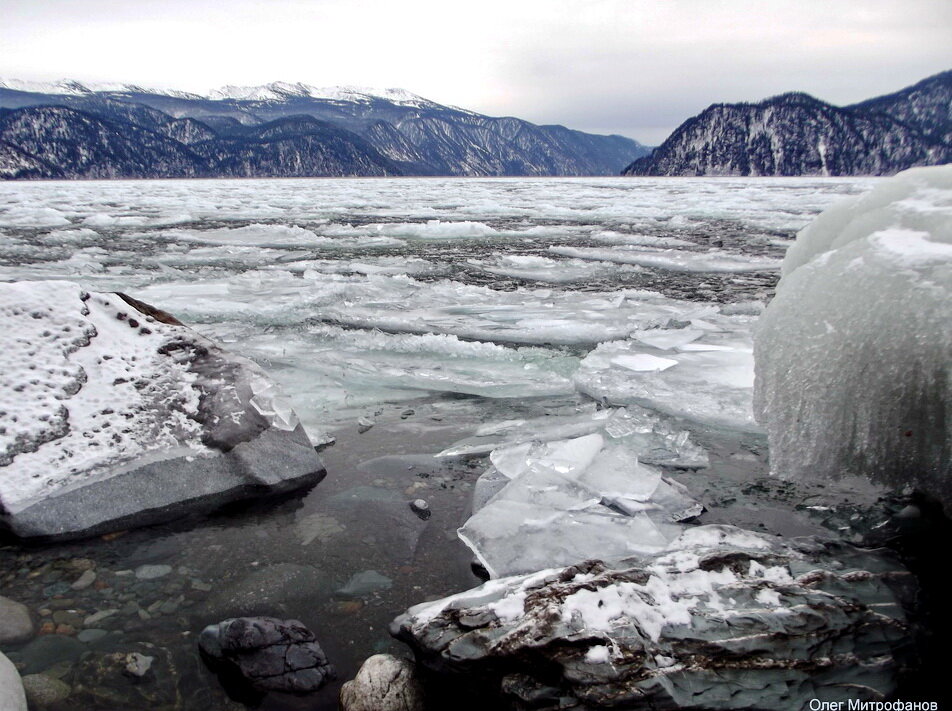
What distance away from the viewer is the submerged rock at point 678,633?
136cm

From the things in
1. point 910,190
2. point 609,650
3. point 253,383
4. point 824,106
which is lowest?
point 609,650

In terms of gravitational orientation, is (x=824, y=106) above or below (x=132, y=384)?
above

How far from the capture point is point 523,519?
7.27ft

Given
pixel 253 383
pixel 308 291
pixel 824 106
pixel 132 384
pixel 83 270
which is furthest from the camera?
pixel 824 106

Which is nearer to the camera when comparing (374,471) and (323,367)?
(374,471)

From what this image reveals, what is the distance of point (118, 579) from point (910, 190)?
3.15 meters

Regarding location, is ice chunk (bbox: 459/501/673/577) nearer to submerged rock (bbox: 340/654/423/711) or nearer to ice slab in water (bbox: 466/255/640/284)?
submerged rock (bbox: 340/654/423/711)

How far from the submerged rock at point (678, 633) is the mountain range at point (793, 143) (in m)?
105

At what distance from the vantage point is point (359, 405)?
3.62 metres

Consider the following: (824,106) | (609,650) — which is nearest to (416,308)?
(609,650)

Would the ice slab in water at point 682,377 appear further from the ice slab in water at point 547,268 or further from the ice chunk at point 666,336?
the ice slab in water at point 547,268

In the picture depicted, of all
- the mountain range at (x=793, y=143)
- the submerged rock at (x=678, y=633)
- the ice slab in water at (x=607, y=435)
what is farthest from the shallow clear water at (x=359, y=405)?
the mountain range at (x=793, y=143)

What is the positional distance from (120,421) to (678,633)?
2362mm

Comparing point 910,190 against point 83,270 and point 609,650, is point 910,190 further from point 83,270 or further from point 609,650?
point 83,270
